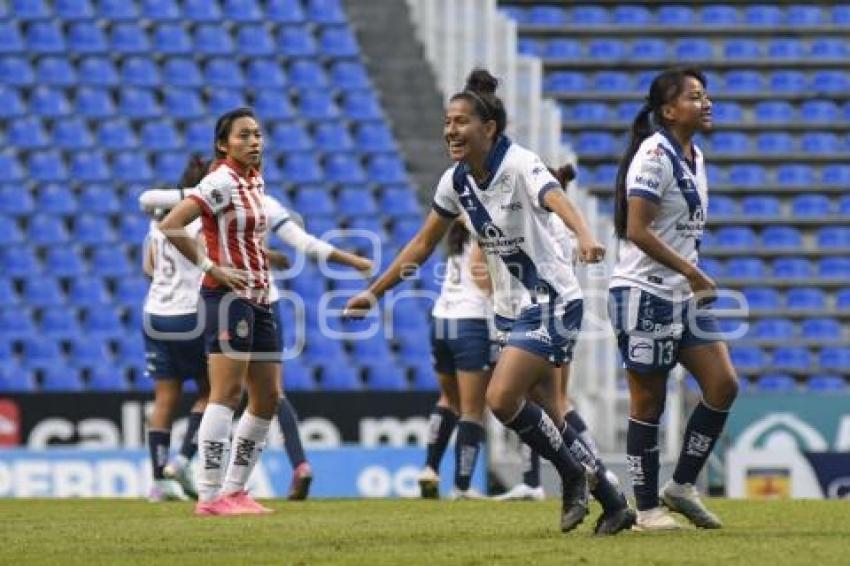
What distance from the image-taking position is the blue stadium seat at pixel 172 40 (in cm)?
2516

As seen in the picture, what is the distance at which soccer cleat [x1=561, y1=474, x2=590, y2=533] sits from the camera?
917cm

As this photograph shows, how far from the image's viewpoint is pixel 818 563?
7.52m

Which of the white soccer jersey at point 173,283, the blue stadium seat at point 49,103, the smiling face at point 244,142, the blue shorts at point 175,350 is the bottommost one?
the blue shorts at point 175,350

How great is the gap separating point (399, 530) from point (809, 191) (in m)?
17.0

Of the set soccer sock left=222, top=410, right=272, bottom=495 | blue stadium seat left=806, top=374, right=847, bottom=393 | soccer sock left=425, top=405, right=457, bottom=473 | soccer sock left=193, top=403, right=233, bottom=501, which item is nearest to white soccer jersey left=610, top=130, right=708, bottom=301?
soccer sock left=193, top=403, right=233, bottom=501

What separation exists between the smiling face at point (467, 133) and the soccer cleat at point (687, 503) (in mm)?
1921

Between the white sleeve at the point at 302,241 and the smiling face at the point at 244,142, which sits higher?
the smiling face at the point at 244,142

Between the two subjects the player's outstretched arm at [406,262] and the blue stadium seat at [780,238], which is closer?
the player's outstretched arm at [406,262]

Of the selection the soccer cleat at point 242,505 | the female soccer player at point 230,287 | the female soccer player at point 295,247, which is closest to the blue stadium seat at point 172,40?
the female soccer player at point 295,247

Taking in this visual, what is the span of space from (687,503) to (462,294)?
4.63 metres

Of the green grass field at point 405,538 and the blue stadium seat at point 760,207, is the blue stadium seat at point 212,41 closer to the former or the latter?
the blue stadium seat at point 760,207

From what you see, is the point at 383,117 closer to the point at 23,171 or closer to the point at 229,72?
the point at 229,72

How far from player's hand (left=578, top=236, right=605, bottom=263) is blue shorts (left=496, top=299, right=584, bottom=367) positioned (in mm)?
606

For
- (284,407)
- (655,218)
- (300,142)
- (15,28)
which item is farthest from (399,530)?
(15,28)
